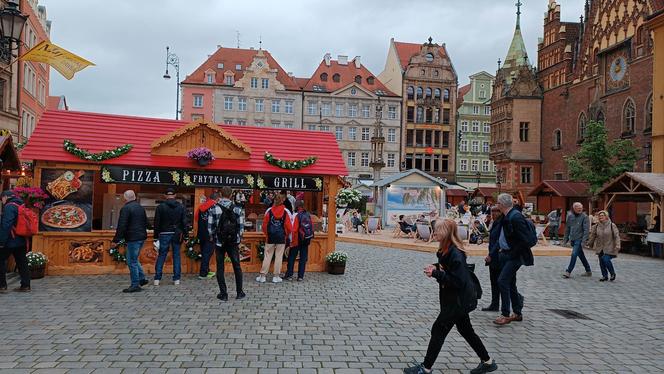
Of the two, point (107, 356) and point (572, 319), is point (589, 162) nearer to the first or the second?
point (572, 319)

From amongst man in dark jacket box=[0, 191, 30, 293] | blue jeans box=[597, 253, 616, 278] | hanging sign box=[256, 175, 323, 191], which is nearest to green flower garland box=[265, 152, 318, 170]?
hanging sign box=[256, 175, 323, 191]

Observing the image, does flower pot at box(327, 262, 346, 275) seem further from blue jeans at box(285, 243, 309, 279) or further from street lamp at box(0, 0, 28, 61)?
street lamp at box(0, 0, 28, 61)

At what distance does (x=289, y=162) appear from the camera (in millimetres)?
12062

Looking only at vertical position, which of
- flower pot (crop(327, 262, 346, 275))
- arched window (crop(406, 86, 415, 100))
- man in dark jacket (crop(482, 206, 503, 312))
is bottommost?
flower pot (crop(327, 262, 346, 275))

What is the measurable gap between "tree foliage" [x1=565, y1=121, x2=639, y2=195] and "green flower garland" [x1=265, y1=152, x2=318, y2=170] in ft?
72.3

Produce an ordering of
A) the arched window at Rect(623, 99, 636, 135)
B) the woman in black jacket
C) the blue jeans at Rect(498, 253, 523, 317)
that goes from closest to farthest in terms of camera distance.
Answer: the woman in black jacket, the blue jeans at Rect(498, 253, 523, 317), the arched window at Rect(623, 99, 636, 135)

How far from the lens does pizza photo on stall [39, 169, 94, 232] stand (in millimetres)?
10555

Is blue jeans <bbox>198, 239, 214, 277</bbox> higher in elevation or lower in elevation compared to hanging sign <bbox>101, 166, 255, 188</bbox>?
lower

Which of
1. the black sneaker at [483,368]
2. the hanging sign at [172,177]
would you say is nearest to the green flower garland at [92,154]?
the hanging sign at [172,177]

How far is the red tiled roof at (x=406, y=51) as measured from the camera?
2562 inches

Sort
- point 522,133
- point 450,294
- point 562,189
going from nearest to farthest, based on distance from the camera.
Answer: point 450,294, point 562,189, point 522,133

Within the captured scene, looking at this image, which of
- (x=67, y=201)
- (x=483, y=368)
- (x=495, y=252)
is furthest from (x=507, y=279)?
(x=67, y=201)

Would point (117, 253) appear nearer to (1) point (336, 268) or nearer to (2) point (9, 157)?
(2) point (9, 157)

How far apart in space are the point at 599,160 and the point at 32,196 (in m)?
28.1
